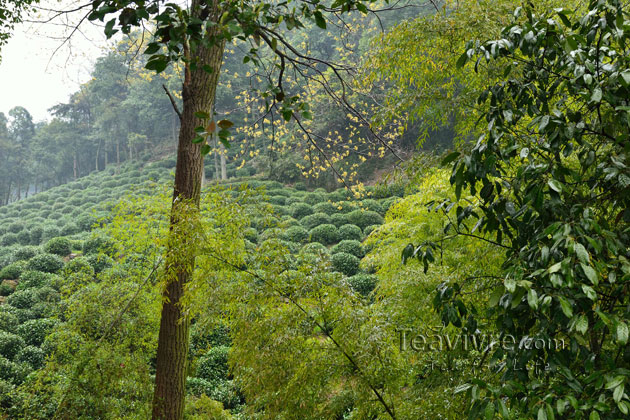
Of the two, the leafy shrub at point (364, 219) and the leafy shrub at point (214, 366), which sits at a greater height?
the leafy shrub at point (364, 219)

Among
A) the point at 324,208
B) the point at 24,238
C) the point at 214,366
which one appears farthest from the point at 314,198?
the point at 24,238

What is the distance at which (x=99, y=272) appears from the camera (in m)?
10.8

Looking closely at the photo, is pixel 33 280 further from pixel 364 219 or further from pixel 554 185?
pixel 554 185

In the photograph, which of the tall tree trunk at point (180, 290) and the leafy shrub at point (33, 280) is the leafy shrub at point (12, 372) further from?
the tall tree trunk at point (180, 290)

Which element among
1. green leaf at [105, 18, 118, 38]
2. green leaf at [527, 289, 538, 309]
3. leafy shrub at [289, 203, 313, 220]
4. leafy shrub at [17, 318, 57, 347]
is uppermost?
green leaf at [105, 18, 118, 38]

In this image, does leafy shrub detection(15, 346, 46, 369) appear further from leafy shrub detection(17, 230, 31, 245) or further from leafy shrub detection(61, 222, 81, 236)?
leafy shrub detection(17, 230, 31, 245)

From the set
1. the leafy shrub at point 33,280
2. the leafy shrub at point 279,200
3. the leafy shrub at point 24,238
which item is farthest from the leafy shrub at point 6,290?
the leafy shrub at point 24,238

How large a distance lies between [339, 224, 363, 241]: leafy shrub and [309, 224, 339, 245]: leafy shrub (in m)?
0.14

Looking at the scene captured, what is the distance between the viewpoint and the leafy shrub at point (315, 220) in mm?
13742

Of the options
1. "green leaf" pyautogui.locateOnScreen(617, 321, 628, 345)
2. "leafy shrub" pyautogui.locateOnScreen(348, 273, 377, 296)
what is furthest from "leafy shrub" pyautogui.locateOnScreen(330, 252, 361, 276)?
"green leaf" pyautogui.locateOnScreen(617, 321, 628, 345)

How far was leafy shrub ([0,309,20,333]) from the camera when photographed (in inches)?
304

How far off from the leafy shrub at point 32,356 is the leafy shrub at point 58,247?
5.51m

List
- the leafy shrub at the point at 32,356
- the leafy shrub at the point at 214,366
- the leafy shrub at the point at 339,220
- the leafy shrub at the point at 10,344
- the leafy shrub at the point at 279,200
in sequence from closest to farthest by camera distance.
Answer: the leafy shrub at the point at 32,356 < the leafy shrub at the point at 10,344 < the leafy shrub at the point at 214,366 < the leafy shrub at the point at 339,220 < the leafy shrub at the point at 279,200

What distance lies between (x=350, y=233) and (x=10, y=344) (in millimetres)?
8154
